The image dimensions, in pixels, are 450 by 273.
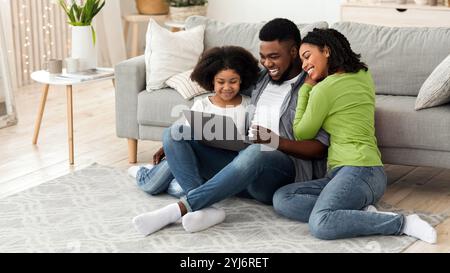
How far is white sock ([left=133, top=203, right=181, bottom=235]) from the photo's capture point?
332 centimetres

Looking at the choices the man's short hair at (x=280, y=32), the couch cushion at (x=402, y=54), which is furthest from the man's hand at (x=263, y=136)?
the couch cushion at (x=402, y=54)

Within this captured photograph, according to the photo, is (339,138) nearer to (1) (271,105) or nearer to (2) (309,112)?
(2) (309,112)

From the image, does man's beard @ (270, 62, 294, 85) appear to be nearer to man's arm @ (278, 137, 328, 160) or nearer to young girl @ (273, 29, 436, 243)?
young girl @ (273, 29, 436, 243)

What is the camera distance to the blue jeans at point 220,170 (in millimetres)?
3348

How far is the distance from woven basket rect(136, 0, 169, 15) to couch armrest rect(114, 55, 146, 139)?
234 centimetres

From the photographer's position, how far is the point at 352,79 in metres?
3.49

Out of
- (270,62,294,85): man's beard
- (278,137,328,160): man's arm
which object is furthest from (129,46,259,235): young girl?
(278,137,328,160): man's arm

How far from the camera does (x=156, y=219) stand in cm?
334

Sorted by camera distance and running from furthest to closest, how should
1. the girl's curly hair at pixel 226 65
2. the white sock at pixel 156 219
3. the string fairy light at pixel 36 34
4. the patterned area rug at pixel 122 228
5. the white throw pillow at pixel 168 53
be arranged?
the string fairy light at pixel 36 34, the white throw pillow at pixel 168 53, the girl's curly hair at pixel 226 65, the white sock at pixel 156 219, the patterned area rug at pixel 122 228

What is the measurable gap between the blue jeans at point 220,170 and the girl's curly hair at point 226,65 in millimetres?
269

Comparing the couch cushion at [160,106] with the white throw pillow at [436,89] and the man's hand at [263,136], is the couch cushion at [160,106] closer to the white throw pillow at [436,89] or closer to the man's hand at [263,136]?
the man's hand at [263,136]

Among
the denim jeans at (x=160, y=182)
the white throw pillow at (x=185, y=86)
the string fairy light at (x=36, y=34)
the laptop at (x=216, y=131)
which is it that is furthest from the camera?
the string fairy light at (x=36, y=34)
